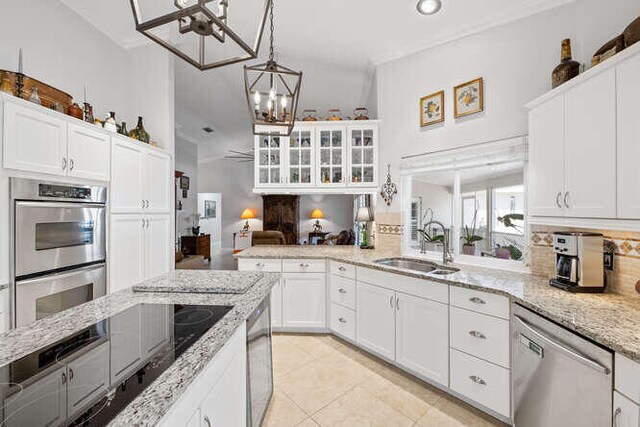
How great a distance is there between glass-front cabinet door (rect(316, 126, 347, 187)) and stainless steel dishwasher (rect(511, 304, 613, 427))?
2.27 meters

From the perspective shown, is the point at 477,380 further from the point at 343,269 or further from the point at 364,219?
the point at 364,219

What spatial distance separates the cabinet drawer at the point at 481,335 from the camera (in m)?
1.77

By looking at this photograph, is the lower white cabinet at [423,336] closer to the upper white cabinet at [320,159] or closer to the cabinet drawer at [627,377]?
the cabinet drawer at [627,377]

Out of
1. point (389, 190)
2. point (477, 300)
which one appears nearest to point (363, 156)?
point (389, 190)

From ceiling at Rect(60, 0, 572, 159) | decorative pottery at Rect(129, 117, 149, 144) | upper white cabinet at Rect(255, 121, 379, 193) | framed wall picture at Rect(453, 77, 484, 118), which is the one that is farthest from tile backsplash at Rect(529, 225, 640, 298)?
decorative pottery at Rect(129, 117, 149, 144)

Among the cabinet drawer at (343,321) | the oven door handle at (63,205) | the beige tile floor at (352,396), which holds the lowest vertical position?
the beige tile floor at (352,396)

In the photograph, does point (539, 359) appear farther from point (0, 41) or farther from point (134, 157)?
point (0, 41)

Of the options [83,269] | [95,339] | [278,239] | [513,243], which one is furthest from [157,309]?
[278,239]

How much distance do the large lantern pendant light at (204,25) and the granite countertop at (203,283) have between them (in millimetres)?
1093

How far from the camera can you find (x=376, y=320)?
8.35 ft

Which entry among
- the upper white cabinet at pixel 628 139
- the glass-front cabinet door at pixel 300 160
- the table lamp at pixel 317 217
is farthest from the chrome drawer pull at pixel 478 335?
the table lamp at pixel 317 217

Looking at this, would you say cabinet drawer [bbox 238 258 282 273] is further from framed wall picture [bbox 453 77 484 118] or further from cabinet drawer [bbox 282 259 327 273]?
framed wall picture [bbox 453 77 484 118]

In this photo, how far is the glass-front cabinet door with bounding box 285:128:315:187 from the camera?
348 centimetres

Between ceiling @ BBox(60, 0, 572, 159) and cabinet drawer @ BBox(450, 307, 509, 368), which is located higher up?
ceiling @ BBox(60, 0, 572, 159)
